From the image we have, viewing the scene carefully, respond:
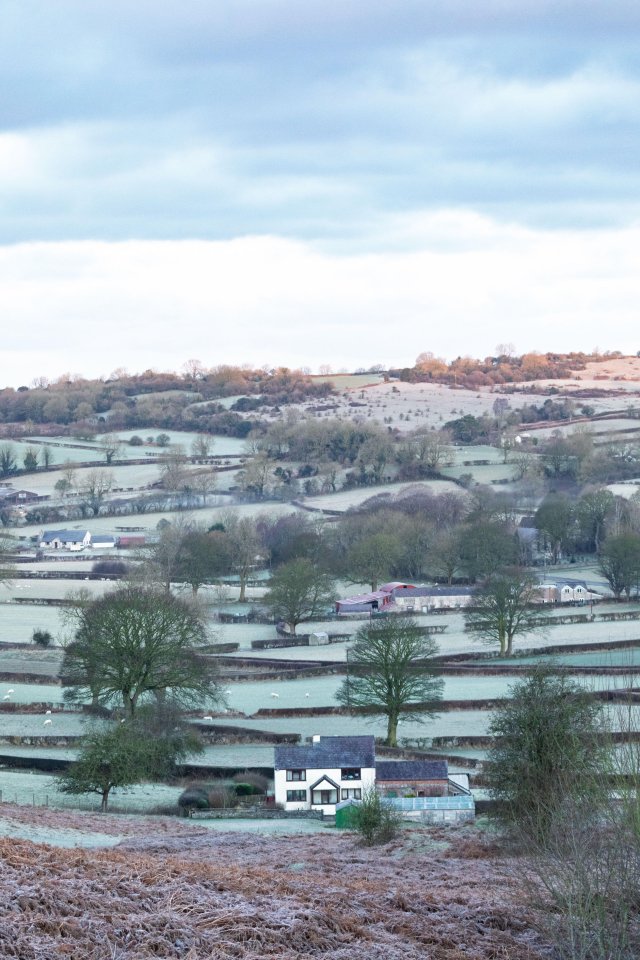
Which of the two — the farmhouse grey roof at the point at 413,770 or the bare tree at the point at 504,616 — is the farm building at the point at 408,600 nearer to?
the bare tree at the point at 504,616

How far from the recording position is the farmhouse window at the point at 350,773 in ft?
122

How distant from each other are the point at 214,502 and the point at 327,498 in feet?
34.5

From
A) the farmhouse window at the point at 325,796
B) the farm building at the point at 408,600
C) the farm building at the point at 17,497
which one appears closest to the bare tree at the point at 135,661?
the farmhouse window at the point at 325,796

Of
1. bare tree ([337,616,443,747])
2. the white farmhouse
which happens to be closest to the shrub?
the white farmhouse

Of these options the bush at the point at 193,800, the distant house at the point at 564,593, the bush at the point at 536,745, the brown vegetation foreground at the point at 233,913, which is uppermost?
the brown vegetation foreground at the point at 233,913

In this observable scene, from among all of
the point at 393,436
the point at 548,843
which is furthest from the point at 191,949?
the point at 393,436

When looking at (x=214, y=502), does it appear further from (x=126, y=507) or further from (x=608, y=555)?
(x=608, y=555)

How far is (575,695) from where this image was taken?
116 feet

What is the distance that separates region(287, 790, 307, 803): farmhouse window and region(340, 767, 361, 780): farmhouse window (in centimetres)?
115

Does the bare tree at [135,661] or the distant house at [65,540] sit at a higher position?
the bare tree at [135,661]

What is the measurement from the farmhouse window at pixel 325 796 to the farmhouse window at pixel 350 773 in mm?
478

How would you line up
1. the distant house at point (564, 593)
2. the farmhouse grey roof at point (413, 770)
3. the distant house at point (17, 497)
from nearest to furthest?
the farmhouse grey roof at point (413, 770) < the distant house at point (564, 593) < the distant house at point (17, 497)

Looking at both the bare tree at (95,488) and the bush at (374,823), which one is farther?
the bare tree at (95,488)

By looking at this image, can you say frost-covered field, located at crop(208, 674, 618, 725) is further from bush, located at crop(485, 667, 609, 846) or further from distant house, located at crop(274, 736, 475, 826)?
bush, located at crop(485, 667, 609, 846)
